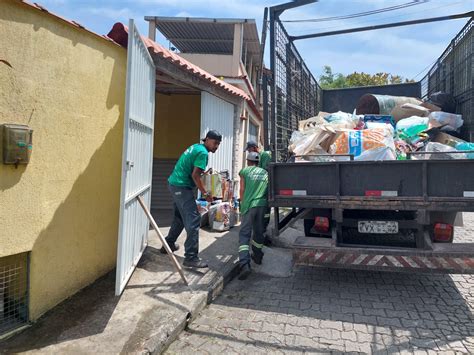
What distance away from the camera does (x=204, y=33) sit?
47.2ft

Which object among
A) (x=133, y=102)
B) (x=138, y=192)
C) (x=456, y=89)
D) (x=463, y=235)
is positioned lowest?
(x=463, y=235)

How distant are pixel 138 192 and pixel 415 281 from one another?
3392 millimetres

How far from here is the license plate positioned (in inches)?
160

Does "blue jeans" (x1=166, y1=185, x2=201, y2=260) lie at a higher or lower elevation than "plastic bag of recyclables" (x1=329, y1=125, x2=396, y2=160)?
lower

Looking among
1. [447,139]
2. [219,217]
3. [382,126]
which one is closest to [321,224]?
[382,126]

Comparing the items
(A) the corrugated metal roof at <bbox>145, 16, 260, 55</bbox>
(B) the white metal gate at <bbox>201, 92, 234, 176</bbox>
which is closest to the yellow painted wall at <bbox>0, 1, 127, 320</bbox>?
(B) the white metal gate at <bbox>201, 92, 234, 176</bbox>

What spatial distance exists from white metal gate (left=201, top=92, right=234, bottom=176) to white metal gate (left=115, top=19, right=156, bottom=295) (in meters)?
2.07

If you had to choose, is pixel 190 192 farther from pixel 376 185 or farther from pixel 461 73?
pixel 461 73

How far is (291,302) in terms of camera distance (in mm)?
3988

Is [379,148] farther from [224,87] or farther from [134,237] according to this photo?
[224,87]

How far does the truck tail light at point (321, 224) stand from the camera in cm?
444

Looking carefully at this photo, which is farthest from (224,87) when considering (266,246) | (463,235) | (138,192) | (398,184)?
(463,235)

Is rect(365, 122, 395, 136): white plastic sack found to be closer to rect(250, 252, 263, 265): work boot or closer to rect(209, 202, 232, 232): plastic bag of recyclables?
rect(250, 252, 263, 265): work boot

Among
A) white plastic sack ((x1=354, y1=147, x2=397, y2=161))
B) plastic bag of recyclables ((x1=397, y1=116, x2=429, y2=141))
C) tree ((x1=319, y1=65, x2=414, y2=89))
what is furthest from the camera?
tree ((x1=319, y1=65, x2=414, y2=89))
